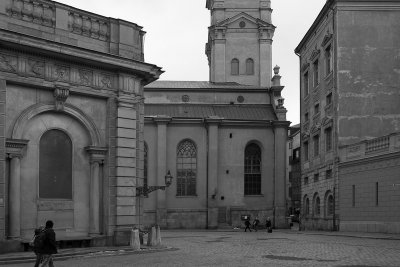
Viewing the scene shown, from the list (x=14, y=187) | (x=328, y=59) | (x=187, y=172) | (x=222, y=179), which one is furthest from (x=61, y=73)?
(x=222, y=179)

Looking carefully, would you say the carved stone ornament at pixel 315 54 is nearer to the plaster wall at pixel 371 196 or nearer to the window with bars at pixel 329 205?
the plaster wall at pixel 371 196

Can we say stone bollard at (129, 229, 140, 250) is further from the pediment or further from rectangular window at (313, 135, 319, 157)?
the pediment

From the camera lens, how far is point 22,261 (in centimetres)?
2066

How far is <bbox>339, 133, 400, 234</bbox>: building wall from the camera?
37906 mm

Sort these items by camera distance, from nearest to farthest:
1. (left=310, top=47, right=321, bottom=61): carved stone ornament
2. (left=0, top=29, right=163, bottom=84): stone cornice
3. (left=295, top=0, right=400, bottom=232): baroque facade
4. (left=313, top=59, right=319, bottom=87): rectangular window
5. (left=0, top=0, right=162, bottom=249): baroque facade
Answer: (left=0, top=29, right=163, bottom=84): stone cornice, (left=0, top=0, right=162, bottom=249): baroque facade, (left=295, top=0, right=400, bottom=232): baroque facade, (left=310, top=47, right=321, bottom=61): carved stone ornament, (left=313, top=59, right=319, bottom=87): rectangular window

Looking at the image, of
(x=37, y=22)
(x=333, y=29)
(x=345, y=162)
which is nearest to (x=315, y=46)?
(x=333, y=29)

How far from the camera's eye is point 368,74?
46844 millimetres

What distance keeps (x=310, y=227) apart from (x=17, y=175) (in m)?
34.6

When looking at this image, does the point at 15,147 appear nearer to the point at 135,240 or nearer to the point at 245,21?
the point at 135,240

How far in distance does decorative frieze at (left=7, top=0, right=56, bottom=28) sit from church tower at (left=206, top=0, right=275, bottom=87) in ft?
177

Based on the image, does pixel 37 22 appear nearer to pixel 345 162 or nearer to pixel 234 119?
pixel 345 162

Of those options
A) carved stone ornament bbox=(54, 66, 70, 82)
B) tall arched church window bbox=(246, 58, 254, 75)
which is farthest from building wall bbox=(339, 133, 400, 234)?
tall arched church window bbox=(246, 58, 254, 75)

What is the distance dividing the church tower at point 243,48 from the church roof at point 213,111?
458 inches

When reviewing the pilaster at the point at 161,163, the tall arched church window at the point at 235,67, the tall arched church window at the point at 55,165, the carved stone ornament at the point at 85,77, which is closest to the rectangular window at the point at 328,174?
the pilaster at the point at 161,163
